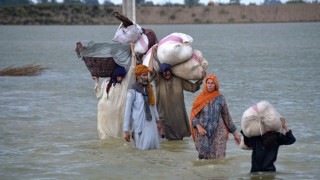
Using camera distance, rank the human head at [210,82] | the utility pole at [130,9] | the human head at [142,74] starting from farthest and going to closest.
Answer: the utility pole at [130,9] → the human head at [142,74] → the human head at [210,82]

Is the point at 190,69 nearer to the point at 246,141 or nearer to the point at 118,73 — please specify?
the point at 118,73

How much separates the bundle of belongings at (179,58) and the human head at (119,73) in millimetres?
403

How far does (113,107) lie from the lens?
12.7 meters

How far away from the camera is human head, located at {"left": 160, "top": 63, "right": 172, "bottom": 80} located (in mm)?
12062

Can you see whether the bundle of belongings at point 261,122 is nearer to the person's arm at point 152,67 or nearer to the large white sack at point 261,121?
the large white sack at point 261,121

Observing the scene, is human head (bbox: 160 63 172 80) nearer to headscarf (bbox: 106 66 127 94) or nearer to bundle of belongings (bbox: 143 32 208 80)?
bundle of belongings (bbox: 143 32 208 80)

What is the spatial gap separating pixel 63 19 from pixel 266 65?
288ft

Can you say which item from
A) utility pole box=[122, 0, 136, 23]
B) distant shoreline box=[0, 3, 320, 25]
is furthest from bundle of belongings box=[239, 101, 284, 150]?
distant shoreline box=[0, 3, 320, 25]

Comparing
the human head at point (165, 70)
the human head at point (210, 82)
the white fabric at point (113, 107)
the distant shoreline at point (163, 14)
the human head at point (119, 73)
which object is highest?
the human head at point (210, 82)

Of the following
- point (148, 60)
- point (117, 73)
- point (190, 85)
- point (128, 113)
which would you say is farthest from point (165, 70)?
point (128, 113)

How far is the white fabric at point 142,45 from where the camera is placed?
1249 centimetres

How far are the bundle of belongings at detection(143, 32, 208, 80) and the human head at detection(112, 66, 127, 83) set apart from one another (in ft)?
1.32

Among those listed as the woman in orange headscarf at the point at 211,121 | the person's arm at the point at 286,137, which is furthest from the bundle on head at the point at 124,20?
the person's arm at the point at 286,137

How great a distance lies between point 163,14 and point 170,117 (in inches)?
4212
